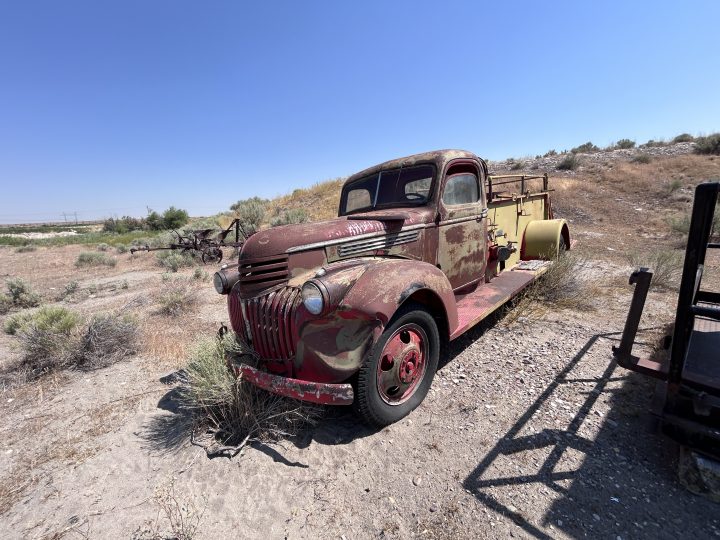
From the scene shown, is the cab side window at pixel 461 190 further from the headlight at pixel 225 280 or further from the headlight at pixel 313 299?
the headlight at pixel 225 280

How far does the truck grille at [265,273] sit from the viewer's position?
278 centimetres

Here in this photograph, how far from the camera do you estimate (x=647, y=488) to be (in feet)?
6.72

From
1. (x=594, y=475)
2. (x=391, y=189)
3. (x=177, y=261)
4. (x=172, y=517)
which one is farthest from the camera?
(x=177, y=261)

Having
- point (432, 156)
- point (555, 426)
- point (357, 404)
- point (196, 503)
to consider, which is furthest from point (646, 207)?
point (196, 503)

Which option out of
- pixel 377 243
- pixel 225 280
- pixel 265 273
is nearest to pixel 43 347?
pixel 225 280

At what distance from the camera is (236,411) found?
2.66 metres

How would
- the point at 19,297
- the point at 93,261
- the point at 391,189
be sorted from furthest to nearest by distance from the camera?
the point at 93,261 < the point at 19,297 < the point at 391,189

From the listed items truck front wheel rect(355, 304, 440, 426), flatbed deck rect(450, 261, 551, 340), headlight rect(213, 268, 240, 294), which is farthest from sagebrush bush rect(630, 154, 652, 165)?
headlight rect(213, 268, 240, 294)

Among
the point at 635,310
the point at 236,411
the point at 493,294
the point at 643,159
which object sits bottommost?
the point at 236,411

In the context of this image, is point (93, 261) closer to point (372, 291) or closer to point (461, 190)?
point (461, 190)

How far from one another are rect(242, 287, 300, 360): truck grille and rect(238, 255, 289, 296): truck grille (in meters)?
0.10

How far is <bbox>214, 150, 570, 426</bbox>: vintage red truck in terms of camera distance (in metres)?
2.40

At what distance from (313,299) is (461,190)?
2.58 meters

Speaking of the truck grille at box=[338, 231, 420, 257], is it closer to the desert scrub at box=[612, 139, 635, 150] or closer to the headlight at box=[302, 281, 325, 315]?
the headlight at box=[302, 281, 325, 315]
